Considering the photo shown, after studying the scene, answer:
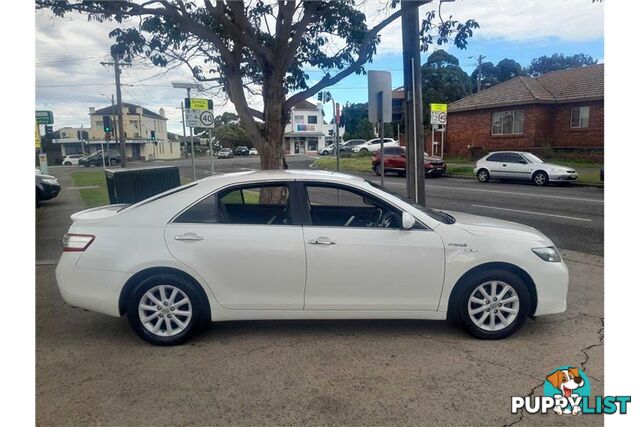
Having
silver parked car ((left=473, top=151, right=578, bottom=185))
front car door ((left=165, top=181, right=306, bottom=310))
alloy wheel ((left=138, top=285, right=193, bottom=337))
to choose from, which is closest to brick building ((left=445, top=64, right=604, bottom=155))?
silver parked car ((left=473, top=151, right=578, bottom=185))

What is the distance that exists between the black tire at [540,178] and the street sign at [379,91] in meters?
13.4

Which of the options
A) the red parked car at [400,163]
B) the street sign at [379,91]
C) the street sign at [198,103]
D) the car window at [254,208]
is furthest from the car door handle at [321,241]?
the red parked car at [400,163]

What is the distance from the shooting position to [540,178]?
1897 cm

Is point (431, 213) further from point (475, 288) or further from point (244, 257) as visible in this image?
point (244, 257)

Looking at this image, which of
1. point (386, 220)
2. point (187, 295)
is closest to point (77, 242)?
point (187, 295)

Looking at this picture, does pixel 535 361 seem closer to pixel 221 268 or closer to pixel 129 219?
pixel 221 268

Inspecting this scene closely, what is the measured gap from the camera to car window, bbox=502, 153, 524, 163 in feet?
65.4

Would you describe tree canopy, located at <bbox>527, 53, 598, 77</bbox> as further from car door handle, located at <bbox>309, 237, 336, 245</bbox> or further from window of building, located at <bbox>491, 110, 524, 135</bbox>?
car door handle, located at <bbox>309, 237, 336, 245</bbox>

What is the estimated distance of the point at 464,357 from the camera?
376 centimetres

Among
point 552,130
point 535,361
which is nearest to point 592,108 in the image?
point 552,130

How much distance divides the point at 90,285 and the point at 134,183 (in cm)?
556

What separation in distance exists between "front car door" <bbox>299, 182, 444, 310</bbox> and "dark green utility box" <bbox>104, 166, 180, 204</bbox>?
6124mm

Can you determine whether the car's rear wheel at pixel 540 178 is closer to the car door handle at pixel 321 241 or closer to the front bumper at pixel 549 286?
the front bumper at pixel 549 286

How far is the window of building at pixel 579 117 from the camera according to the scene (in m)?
25.8
